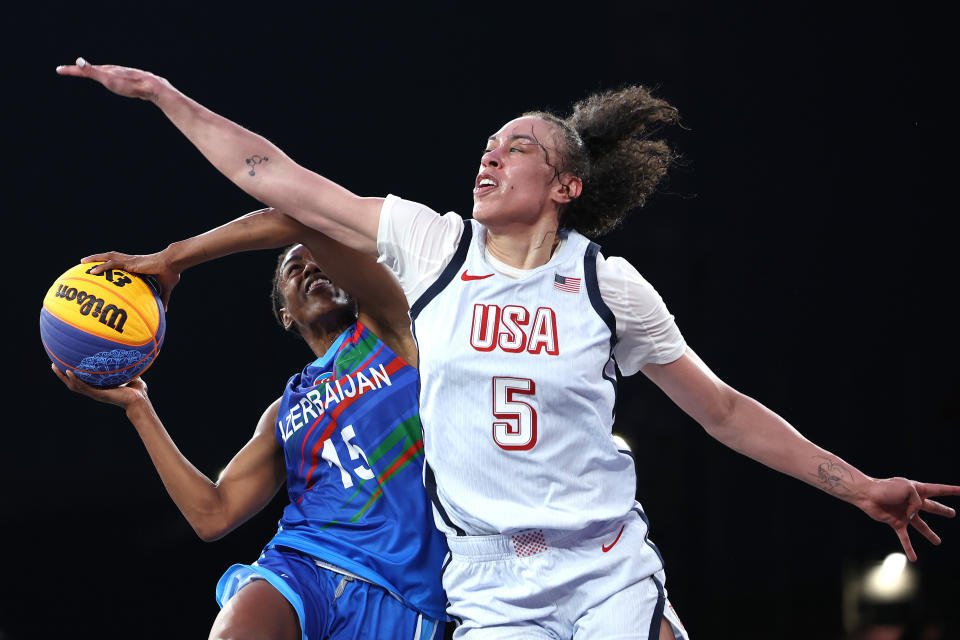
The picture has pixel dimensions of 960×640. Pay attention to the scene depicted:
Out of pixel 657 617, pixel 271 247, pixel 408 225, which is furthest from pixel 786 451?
pixel 271 247

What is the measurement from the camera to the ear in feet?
6.43

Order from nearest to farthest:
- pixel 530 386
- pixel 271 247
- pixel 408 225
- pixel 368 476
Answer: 1. pixel 530 386
2. pixel 408 225
3. pixel 271 247
4. pixel 368 476

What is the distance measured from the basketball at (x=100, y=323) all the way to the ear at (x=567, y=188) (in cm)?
93

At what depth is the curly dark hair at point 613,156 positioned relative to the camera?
2109mm

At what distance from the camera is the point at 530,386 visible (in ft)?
5.67

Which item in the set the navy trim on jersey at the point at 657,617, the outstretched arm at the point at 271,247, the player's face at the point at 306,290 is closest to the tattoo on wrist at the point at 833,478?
the navy trim on jersey at the point at 657,617

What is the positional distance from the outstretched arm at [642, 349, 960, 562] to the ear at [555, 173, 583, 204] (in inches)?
15.5

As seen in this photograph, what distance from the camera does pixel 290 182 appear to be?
1.89 meters

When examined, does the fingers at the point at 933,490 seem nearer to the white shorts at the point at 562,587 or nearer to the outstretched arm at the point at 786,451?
the outstretched arm at the point at 786,451

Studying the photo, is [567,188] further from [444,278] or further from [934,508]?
[934,508]

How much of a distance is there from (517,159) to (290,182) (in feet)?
1.53

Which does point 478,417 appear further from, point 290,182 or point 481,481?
point 290,182

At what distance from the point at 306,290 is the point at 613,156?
895 millimetres

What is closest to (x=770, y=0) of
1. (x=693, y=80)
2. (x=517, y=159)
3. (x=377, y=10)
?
(x=693, y=80)
